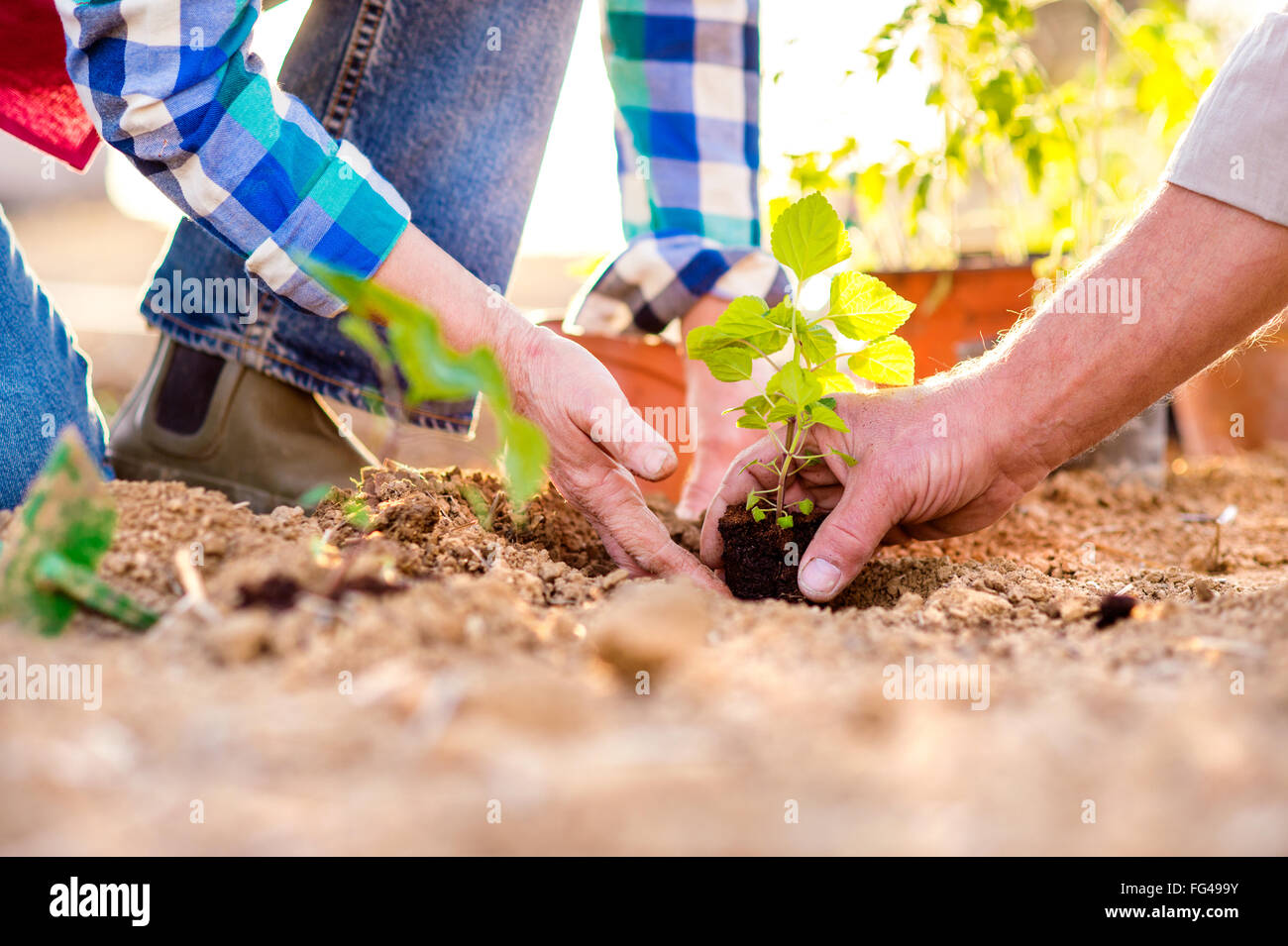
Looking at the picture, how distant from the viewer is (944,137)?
84.7 inches

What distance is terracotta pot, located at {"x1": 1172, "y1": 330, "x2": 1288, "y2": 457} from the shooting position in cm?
260

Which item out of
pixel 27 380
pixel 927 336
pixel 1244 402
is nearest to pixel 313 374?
pixel 27 380

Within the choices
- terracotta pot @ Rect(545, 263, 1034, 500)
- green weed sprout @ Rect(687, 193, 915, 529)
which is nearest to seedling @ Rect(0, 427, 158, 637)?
green weed sprout @ Rect(687, 193, 915, 529)

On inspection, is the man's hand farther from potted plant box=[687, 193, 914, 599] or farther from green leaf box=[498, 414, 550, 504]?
green leaf box=[498, 414, 550, 504]

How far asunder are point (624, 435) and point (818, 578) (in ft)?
1.03

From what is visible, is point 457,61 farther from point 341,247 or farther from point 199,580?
point 199,580

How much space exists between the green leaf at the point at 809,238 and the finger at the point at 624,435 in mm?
273

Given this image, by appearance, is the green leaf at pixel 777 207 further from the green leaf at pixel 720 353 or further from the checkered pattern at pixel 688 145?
the checkered pattern at pixel 688 145

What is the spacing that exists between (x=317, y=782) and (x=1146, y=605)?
83 cm

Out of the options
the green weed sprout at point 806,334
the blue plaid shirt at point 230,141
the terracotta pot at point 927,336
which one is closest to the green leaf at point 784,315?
the green weed sprout at point 806,334

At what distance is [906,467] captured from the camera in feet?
3.94

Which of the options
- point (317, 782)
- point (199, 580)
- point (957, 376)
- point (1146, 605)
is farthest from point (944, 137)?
point (317, 782)

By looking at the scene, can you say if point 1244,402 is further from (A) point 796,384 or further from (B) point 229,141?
(B) point 229,141

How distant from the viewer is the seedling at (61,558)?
0.76m
